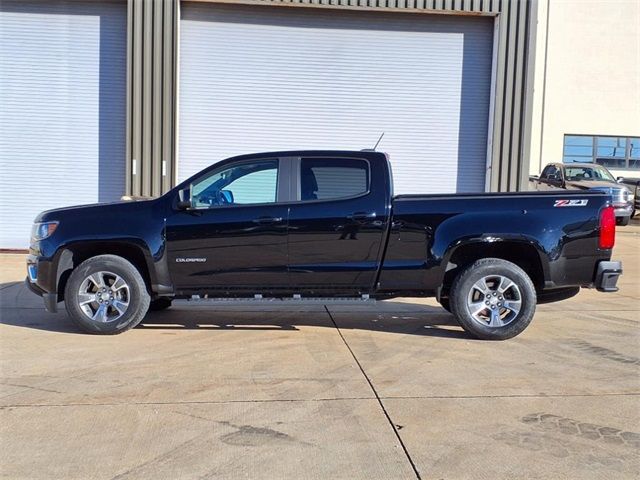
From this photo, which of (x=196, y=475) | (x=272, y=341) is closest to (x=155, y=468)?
(x=196, y=475)

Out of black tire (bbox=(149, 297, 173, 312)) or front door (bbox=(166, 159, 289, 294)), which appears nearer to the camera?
front door (bbox=(166, 159, 289, 294))

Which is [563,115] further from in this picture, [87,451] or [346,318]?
[87,451]

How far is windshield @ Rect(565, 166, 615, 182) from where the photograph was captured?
768 inches

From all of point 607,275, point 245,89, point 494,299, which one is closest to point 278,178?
point 494,299

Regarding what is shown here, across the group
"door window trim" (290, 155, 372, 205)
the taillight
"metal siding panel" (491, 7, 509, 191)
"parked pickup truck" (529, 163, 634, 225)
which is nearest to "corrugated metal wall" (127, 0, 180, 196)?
"metal siding panel" (491, 7, 509, 191)

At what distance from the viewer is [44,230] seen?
6734mm

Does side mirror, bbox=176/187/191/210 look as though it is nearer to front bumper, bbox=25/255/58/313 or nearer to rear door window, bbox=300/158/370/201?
rear door window, bbox=300/158/370/201

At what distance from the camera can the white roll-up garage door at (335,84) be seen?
1296 centimetres

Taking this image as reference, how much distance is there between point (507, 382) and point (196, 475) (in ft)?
9.32

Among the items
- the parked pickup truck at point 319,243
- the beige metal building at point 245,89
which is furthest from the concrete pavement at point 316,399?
the beige metal building at point 245,89

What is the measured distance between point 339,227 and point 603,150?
21996 millimetres

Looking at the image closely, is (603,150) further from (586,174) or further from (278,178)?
(278,178)

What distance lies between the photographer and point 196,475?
11.8 ft

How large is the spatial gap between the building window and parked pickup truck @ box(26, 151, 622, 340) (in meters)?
20.1
